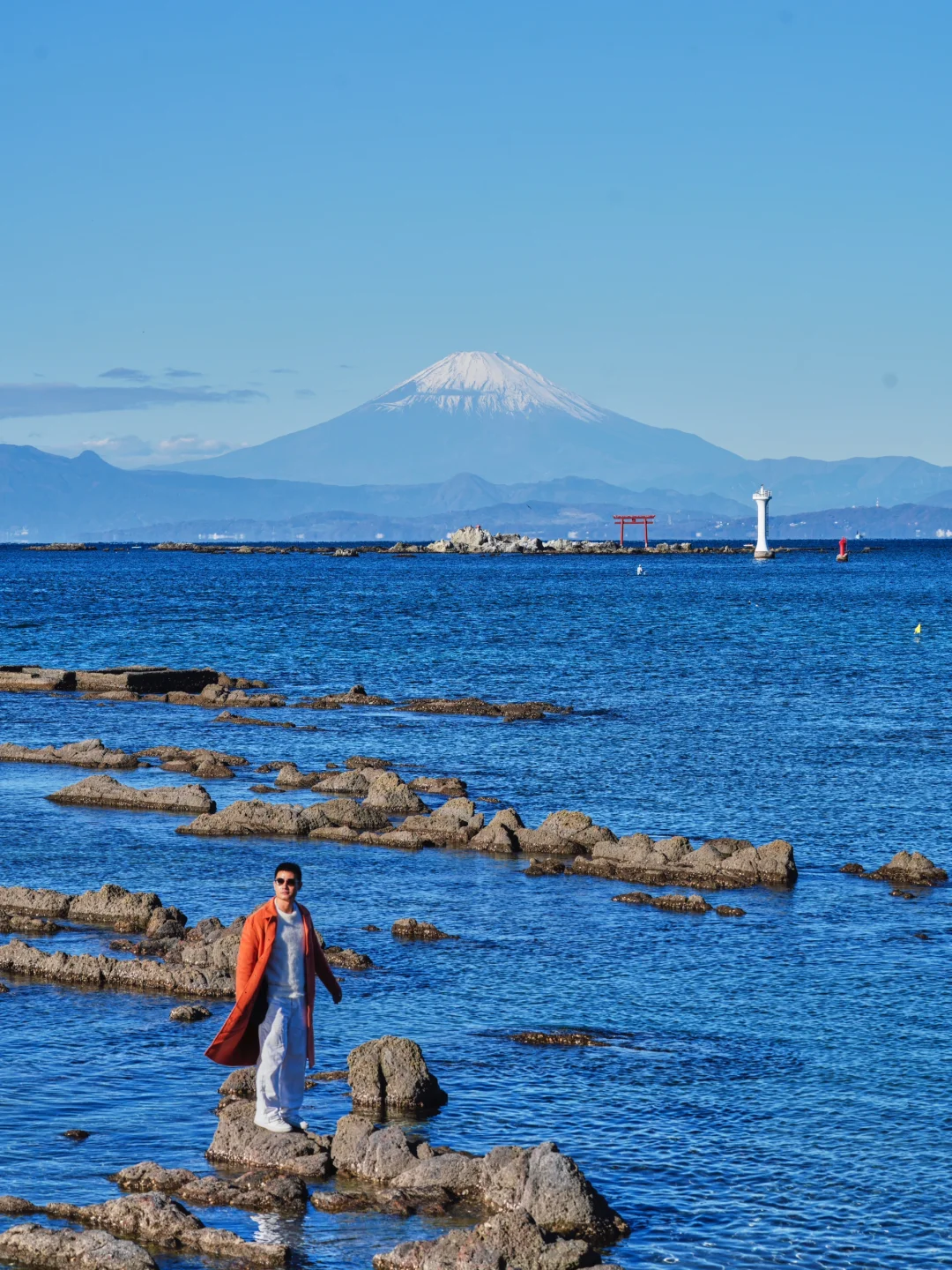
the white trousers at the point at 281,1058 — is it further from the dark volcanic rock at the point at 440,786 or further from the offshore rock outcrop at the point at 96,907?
the dark volcanic rock at the point at 440,786

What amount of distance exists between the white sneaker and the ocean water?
67 centimetres

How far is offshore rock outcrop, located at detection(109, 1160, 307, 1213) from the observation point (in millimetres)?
15109

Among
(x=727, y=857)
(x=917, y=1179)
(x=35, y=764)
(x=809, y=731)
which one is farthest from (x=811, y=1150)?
(x=809, y=731)

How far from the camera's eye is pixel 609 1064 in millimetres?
19469

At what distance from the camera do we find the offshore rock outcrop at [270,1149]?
15.8m

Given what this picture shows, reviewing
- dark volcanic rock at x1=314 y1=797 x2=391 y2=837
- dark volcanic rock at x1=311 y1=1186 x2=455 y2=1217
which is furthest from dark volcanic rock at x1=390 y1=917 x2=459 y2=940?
dark volcanic rock at x1=311 y1=1186 x2=455 y2=1217

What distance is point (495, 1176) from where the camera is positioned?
49.5 feet

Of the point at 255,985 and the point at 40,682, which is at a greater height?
the point at 40,682

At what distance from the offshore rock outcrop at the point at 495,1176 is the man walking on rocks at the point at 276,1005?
0.74 metres

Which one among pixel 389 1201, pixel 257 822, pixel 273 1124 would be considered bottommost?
pixel 389 1201

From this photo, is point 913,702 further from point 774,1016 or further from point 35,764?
point 774,1016

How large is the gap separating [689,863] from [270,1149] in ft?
49.1

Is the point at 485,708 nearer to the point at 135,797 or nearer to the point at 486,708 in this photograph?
the point at 486,708

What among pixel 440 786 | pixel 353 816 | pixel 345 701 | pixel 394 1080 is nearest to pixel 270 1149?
pixel 394 1080
